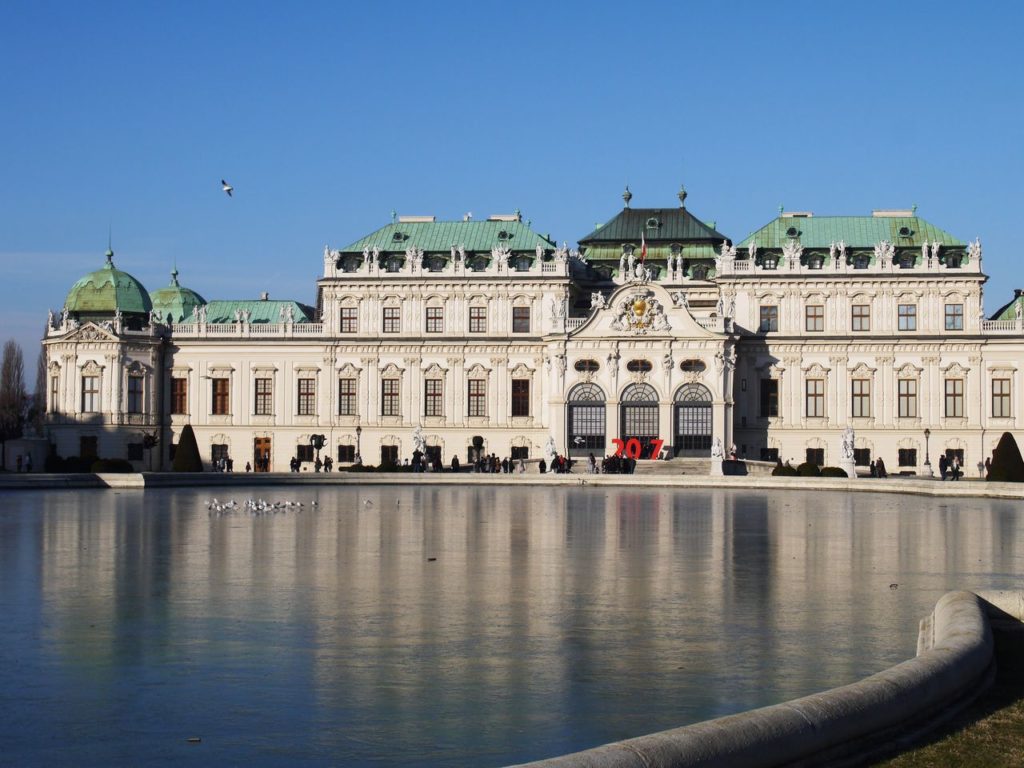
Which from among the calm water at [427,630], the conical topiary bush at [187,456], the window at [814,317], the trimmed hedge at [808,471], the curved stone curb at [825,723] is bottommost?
the calm water at [427,630]

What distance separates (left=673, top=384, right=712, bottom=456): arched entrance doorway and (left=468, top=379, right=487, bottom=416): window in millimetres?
12013

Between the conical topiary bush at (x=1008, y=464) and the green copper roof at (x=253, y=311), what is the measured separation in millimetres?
45427

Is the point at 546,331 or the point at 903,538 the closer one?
the point at 903,538

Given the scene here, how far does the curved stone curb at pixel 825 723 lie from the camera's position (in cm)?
945

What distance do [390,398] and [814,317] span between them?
26.4m

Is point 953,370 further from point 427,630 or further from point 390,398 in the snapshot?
point 427,630

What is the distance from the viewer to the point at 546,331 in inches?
3452

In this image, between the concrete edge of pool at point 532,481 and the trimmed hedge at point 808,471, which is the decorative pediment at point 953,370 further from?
the concrete edge of pool at point 532,481

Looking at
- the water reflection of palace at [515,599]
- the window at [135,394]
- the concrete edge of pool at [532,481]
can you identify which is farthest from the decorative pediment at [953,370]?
the water reflection of palace at [515,599]

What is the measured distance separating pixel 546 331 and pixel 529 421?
5721mm

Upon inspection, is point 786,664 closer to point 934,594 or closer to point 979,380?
point 934,594

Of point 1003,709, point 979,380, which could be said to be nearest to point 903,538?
point 1003,709

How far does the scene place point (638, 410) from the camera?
8606cm

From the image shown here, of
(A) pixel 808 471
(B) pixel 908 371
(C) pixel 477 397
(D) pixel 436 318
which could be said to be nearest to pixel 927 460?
(B) pixel 908 371
